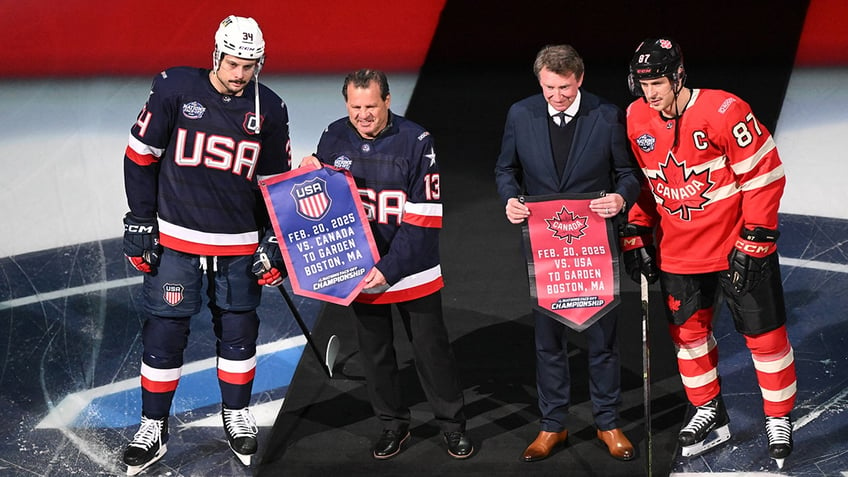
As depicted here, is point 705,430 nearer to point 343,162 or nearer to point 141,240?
point 343,162

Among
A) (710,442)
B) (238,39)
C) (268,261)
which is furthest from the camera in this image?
(710,442)

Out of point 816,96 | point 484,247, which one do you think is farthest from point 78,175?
point 816,96

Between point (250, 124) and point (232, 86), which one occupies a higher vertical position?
point (232, 86)

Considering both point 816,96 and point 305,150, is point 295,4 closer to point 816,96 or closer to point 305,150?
point 305,150

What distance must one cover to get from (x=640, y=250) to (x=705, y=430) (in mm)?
746

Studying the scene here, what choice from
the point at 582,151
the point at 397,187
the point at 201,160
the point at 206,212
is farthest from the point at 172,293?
the point at 582,151

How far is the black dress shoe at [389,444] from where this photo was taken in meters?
4.54

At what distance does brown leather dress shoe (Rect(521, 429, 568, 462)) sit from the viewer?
4.46 m

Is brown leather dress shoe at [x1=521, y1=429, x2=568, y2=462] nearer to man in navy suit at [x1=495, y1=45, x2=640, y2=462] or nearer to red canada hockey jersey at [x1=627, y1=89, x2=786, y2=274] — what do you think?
man in navy suit at [x1=495, y1=45, x2=640, y2=462]

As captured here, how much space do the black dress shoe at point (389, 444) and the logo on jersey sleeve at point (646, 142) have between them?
1.43m

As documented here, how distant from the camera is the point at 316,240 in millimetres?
4312

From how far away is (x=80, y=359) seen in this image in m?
5.41

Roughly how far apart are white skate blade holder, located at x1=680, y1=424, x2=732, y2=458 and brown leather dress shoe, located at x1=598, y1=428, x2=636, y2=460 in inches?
9.0

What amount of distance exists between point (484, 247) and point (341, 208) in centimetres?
225
